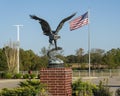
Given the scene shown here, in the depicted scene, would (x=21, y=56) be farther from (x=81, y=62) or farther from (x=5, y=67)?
(x=81, y=62)

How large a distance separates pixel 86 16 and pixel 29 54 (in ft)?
116

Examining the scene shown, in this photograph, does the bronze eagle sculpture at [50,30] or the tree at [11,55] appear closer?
the bronze eagle sculpture at [50,30]

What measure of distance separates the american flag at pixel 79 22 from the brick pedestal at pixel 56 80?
67.7ft

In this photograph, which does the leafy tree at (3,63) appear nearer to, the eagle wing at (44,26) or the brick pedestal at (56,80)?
the eagle wing at (44,26)

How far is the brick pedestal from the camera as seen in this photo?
50.0 feet

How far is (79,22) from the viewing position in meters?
37.4

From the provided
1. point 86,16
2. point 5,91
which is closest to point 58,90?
point 5,91

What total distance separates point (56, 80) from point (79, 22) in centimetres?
2249

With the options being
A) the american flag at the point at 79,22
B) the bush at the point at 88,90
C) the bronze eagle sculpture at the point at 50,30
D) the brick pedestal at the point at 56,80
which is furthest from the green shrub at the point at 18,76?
the brick pedestal at the point at 56,80

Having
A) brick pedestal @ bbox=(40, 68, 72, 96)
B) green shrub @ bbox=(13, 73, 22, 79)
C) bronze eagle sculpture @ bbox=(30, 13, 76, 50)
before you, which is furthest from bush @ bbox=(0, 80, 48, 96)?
green shrub @ bbox=(13, 73, 22, 79)

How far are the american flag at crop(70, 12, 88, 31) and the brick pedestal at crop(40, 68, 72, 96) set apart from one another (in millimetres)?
20645

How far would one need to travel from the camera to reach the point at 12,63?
202 feet

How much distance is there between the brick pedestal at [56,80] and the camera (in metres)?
15.2

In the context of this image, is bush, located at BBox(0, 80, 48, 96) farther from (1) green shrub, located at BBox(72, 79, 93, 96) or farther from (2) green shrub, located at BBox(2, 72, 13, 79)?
(2) green shrub, located at BBox(2, 72, 13, 79)
